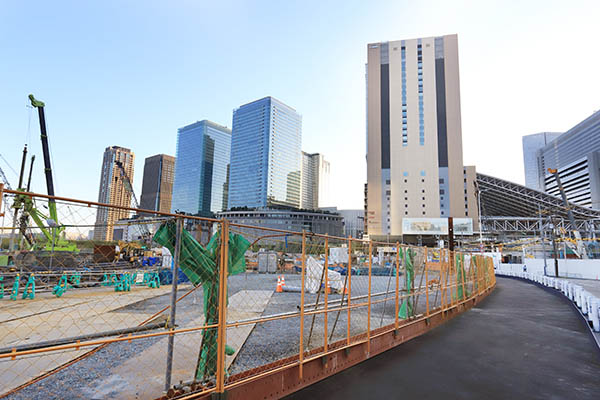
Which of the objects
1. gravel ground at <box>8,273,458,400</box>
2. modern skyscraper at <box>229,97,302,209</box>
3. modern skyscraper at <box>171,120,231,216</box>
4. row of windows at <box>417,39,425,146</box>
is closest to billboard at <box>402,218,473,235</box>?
row of windows at <box>417,39,425,146</box>

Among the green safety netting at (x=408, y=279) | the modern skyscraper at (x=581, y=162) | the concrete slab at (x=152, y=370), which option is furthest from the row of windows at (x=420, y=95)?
the concrete slab at (x=152, y=370)

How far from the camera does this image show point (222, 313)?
4.02 m

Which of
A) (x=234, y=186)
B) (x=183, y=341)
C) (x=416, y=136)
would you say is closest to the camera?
(x=183, y=341)

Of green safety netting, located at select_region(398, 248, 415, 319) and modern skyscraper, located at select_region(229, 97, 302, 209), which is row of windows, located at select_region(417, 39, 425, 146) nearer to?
green safety netting, located at select_region(398, 248, 415, 319)

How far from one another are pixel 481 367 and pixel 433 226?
6827 cm

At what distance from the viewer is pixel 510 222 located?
81.8 meters

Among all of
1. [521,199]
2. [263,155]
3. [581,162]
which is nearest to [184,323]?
[521,199]

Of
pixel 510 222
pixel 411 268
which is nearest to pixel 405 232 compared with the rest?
pixel 510 222

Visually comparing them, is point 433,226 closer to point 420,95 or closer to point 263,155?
point 420,95

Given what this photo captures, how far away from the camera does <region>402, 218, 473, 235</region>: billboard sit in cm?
6800

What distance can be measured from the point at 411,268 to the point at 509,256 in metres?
57.3

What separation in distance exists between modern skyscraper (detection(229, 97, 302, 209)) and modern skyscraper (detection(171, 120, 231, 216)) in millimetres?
31527

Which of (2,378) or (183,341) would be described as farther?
(183,341)

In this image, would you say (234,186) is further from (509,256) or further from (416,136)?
(509,256)
